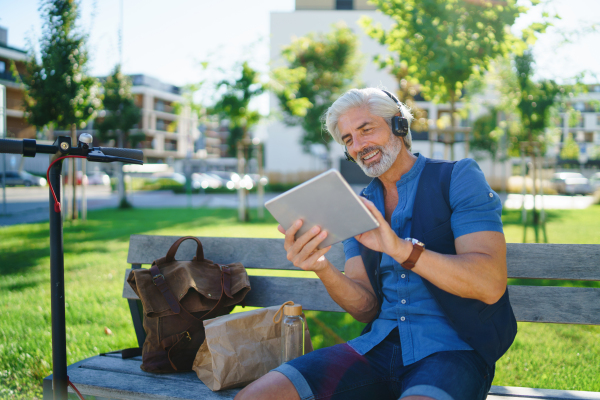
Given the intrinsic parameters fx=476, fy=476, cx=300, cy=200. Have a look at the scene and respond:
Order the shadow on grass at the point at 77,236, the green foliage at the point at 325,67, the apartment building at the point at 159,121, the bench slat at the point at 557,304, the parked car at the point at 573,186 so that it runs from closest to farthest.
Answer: the bench slat at the point at 557,304
the shadow on grass at the point at 77,236
the green foliage at the point at 325,67
the parked car at the point at 573,186
the apartment building at the point at 159,121

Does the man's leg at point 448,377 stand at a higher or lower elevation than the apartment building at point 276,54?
lower

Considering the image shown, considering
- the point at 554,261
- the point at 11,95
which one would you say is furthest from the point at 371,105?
the point at 11,95

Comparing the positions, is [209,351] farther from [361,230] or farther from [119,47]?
[119,47]

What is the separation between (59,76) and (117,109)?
7215mm

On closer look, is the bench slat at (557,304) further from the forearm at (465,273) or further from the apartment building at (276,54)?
the apartment building at (276,54)

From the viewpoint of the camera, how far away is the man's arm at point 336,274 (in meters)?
1.75

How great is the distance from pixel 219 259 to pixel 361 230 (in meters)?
1.41

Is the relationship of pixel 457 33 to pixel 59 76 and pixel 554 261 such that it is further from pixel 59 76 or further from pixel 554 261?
pixel 59 76

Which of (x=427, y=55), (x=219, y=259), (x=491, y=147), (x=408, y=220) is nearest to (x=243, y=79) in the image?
(x=427, y=55)

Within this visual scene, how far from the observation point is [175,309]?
234 cm

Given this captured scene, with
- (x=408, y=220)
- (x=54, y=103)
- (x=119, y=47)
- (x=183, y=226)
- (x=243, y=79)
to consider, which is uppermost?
(x=119, y=47)

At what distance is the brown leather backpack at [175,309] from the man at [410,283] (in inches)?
25.6

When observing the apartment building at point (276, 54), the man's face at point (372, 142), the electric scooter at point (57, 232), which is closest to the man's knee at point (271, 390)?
the electric scooter at point (57, 232)

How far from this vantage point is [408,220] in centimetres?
207
